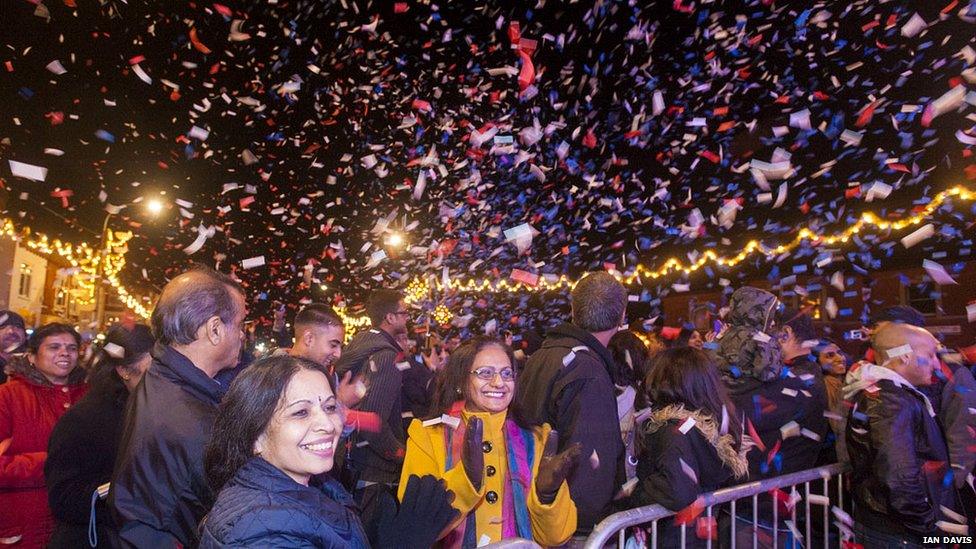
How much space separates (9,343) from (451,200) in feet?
48.0

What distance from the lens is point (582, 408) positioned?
3346 millimetres

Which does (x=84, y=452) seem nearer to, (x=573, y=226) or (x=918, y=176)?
(x=918, y=176)

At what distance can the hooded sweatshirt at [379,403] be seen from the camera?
14.9 ft

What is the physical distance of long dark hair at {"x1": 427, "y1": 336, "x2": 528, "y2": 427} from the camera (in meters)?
3.19

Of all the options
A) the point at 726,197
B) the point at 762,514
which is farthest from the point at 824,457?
Result: the point at 726,197

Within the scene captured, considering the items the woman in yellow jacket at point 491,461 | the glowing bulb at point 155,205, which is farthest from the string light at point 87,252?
the woman in yellow jacket at point 491,461

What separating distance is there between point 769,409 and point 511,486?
1.74 metres

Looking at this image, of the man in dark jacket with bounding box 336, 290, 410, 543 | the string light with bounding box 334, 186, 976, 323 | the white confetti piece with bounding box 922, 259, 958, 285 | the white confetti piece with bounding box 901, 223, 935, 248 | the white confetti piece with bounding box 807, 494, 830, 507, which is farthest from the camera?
the white confetti piece with bounding box 922, 259, 958, 285

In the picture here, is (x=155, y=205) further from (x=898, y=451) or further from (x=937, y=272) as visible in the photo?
(x=937, y=272)

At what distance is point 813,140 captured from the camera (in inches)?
672

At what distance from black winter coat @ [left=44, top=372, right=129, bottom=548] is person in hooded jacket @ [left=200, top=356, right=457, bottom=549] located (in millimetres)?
1702

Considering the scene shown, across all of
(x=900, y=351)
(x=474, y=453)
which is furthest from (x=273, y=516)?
(x=900, y=351)

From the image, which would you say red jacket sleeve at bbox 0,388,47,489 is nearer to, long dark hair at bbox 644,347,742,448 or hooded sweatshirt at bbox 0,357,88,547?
hooded sweatshirt at bbox 0,357,88,547

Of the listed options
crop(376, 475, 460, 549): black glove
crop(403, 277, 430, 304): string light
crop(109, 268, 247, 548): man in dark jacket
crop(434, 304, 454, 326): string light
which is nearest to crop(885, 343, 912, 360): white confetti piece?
crop(376, 475, 460, 549): black glove
